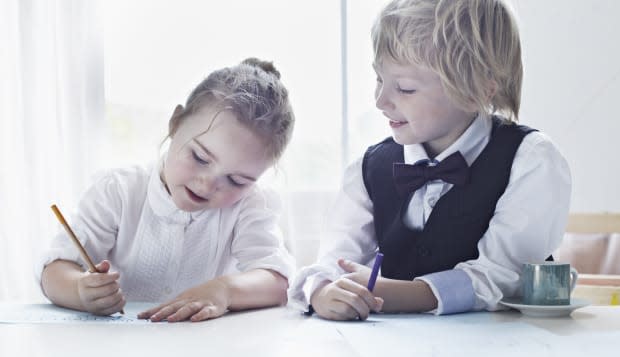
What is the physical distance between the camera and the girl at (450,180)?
45.9 inches

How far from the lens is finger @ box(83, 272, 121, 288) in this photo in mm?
1183

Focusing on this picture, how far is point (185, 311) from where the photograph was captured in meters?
1.12

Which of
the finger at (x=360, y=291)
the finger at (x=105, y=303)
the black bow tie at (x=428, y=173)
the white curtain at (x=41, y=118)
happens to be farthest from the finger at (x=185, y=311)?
the white curtain at (x=41, y=118)

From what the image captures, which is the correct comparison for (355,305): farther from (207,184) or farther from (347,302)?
(207,184)

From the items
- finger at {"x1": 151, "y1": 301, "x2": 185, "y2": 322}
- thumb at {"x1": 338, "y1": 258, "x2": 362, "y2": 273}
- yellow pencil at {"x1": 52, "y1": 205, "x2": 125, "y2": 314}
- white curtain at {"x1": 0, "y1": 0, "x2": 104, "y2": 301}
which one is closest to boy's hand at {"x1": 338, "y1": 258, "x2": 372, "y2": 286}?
thumb at {"x1": 338, "y1": 258, "x2": 362, "y2": 273}

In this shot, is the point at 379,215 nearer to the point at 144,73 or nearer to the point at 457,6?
the point at 457,6

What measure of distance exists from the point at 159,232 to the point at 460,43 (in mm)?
713

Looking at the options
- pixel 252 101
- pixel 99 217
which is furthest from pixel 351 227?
pixel 99 217

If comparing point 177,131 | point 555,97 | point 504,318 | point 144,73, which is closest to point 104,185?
point 177,131

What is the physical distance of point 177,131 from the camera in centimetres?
147

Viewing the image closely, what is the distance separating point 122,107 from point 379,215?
1.64 meters

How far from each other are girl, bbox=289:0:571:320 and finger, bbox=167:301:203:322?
17 centimetres

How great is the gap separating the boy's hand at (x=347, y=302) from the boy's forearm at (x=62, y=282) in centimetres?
41

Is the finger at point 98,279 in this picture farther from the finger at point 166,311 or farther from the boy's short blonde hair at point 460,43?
the boy's short blonde hair at point 460,43
